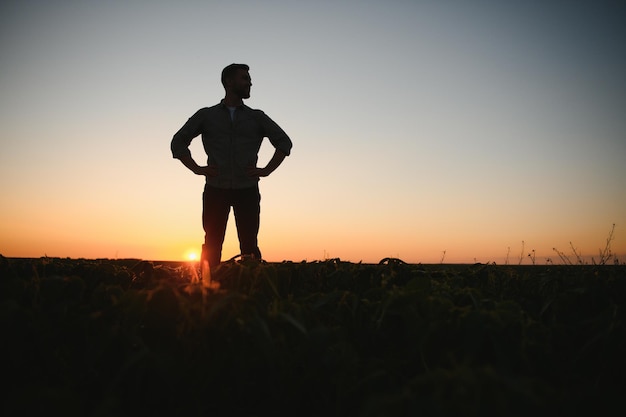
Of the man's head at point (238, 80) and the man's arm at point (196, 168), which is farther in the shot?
the man's head at point (238, 80)

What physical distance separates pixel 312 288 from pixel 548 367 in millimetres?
1223

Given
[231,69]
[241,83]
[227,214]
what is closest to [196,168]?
[227,214]

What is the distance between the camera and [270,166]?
265 inches

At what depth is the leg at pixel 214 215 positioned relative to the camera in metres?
6.40

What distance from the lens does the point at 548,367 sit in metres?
1.18

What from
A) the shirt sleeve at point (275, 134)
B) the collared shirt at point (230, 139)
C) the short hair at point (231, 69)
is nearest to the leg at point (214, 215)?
the collared shirt at point (230, 139)

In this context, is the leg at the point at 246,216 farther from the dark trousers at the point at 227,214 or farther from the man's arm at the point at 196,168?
the man's arm at the point at 196,168

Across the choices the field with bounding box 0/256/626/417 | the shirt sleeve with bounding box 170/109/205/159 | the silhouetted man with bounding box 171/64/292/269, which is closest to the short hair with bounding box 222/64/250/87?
the silhouetted man with bounding box 171/64/292/269

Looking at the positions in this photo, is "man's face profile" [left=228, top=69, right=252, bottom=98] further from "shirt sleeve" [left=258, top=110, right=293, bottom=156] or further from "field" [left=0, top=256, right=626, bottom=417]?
"field" [left=0, top=256, right=626, bottom=417]

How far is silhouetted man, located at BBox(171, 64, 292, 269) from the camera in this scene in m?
6.45

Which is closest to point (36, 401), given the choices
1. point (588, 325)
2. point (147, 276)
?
point (588, 325)

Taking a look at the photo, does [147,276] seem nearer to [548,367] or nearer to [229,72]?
[548,367]

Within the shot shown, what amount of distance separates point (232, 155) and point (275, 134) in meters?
0.82

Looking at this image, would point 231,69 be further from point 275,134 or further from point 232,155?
point 232,155
